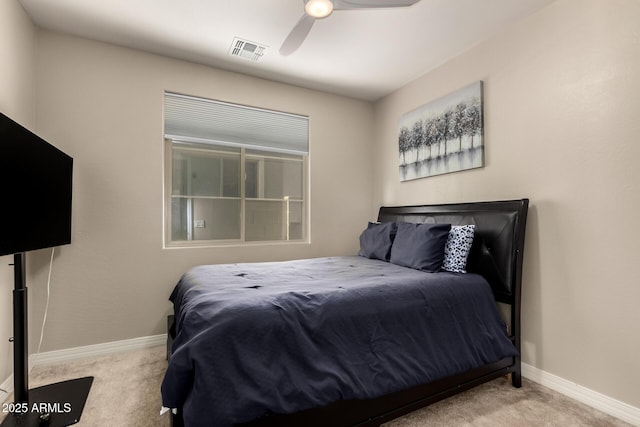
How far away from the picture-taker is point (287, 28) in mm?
2479

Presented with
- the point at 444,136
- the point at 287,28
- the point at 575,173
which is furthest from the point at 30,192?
the point at 575,173

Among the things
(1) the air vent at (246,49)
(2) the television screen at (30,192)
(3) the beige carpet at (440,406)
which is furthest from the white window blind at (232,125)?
(3) the beige carpet at (440,406)

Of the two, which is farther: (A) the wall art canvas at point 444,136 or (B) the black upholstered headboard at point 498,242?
(A) the wall art canvas at point 444,136

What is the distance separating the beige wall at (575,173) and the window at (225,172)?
2.07 m

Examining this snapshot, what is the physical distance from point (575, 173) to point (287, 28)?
7.69 ft

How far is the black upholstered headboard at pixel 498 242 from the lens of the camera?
84.7 inches

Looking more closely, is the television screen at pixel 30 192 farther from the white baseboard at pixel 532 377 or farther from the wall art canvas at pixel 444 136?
the wall art canvas at pixel 444 136

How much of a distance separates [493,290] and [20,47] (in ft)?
12.7

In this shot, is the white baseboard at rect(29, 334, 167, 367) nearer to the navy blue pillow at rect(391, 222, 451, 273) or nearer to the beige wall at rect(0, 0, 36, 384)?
the beige wall at rect(0, 0, 36, 384)

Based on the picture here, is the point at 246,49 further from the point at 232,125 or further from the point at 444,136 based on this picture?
the point at 444,136

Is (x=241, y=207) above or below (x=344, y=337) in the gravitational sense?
above

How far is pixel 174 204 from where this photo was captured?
312cm

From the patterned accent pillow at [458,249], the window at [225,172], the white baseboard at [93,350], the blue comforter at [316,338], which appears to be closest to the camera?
the blue comforter at [316,338]

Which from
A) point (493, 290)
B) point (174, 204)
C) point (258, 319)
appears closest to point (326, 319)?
point (258, 319)
